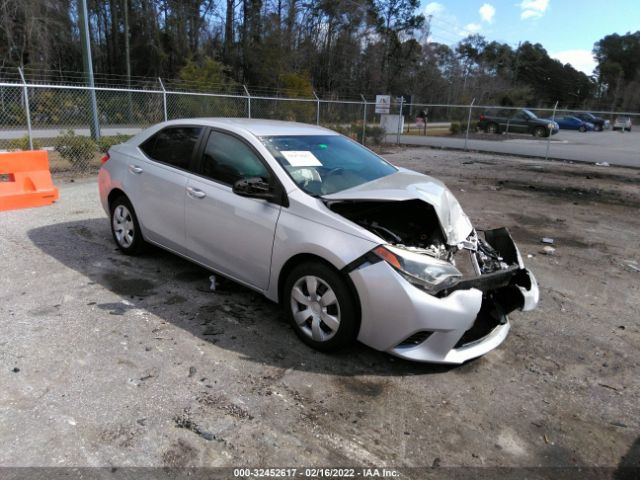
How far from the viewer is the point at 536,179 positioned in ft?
41.8

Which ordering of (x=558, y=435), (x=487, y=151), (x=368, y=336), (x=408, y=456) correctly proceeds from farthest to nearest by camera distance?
(x=487, y=151)
(x=368, y=336)
(x=558, y=435)
(x=408, y=456)

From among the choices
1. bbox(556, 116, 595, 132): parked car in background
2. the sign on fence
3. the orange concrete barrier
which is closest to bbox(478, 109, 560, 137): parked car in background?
bbox(556, 116, 595, 132): parked car in background

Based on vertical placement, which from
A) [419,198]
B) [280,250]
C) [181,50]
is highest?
[181,50]

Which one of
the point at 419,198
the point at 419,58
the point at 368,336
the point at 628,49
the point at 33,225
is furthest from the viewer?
the point at 628,49

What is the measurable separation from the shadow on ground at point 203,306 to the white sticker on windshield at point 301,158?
1315 mm

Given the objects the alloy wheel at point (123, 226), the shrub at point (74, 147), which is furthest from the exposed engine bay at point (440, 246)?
the shrub at point (74, 147)

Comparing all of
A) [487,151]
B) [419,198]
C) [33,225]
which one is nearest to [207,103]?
[33,225]

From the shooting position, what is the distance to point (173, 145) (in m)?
4.70

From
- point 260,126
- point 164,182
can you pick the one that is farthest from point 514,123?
point 164,182

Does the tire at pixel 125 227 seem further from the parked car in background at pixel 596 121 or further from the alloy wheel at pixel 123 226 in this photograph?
the parked car in background at pixel 596 121

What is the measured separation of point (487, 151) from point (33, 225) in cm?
1779

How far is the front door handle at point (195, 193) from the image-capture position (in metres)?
4.15

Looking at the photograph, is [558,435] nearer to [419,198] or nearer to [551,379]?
[551,379]

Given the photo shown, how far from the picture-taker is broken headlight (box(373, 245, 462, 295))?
3.08 meters
